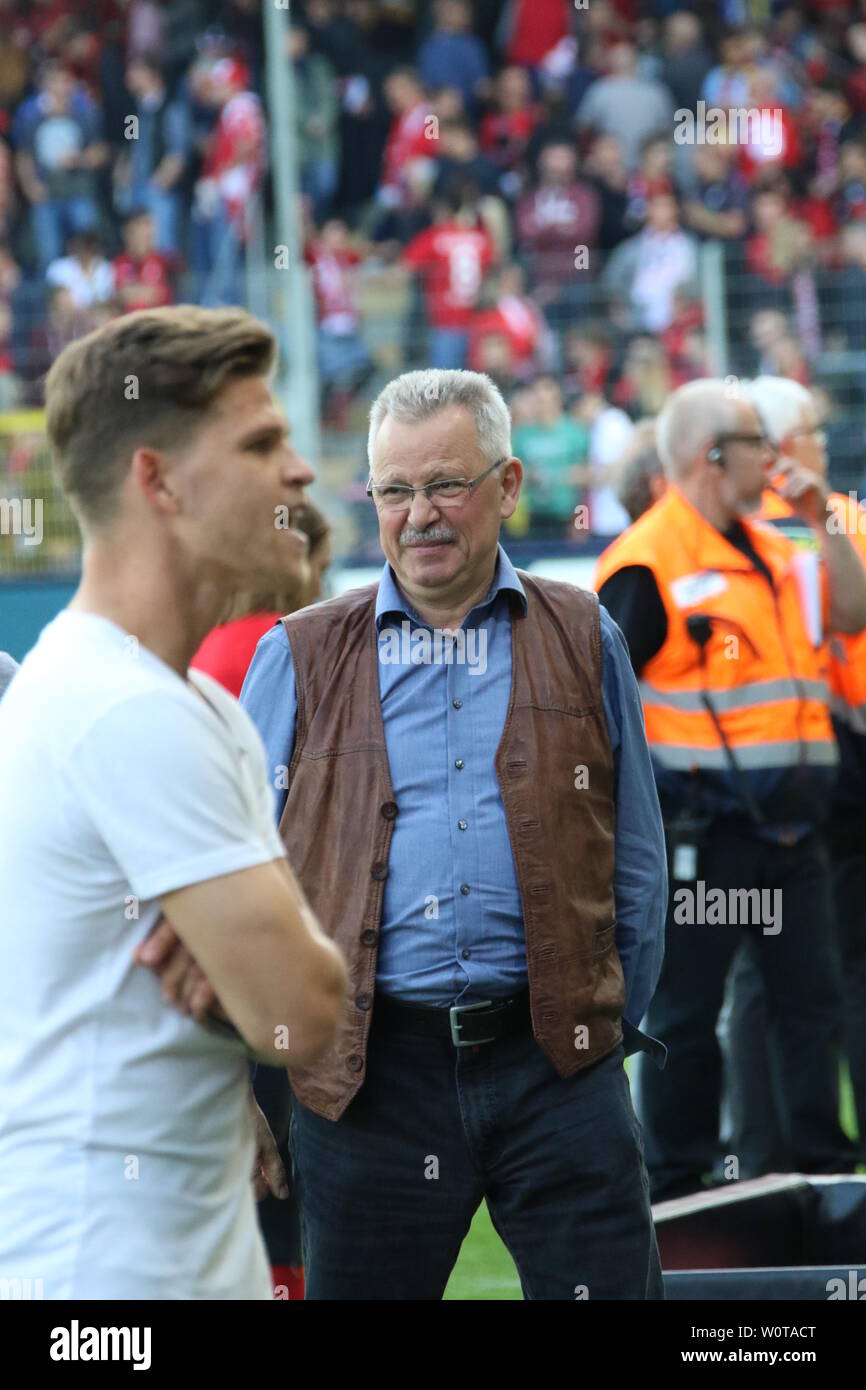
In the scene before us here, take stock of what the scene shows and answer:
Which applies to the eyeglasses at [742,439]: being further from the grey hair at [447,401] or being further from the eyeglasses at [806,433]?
the grey hair at [447,401]

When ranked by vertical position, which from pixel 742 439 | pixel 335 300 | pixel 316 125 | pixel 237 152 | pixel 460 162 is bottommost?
pixel 742 439

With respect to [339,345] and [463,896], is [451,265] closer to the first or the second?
[339,345]

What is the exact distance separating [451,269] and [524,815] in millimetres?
9211

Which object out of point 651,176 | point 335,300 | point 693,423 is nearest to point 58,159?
point 335,300

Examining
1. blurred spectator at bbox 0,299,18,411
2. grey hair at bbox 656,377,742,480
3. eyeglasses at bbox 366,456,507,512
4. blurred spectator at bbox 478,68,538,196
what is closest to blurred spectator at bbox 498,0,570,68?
blurred spectator at bbox 478,68,538,196

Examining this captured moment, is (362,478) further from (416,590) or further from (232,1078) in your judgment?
(232,1078)

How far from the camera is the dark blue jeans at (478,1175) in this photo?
282 cm

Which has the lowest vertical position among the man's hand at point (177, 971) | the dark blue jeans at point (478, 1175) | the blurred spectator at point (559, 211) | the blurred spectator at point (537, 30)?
the dark blue jeans at point (478, 1175)

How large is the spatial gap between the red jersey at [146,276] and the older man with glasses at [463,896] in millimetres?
→ 8991

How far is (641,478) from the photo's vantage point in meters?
5.50

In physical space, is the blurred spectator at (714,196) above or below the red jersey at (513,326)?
above

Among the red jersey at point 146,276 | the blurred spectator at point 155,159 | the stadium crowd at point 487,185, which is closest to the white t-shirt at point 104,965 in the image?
the stadium crowd at point 487,185

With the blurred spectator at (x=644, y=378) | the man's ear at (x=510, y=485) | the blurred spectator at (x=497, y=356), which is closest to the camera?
the man's ear at (x=510, y=485)

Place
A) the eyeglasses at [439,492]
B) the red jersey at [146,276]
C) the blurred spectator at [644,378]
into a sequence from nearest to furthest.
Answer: the eyeglasses at [439,492], the blurred spectator at [644,378], the red jersey at [146,276]
